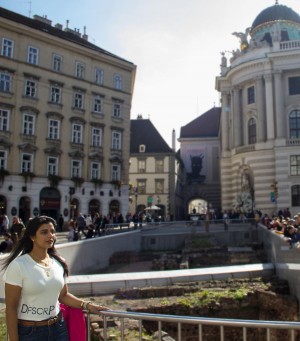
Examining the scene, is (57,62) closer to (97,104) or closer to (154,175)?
(97,104)

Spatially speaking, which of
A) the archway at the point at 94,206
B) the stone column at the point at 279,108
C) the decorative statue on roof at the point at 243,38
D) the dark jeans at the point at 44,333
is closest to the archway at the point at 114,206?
the archway at the point at 94,206

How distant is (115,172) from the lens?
45.1 metres

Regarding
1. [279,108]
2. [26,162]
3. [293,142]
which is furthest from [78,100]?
[293,142]

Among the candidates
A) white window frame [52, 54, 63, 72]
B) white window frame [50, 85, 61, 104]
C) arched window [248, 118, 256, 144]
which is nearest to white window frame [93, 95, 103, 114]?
white window frame [50, 85, 61, 104]

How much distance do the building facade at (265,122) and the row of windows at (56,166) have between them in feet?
46.0

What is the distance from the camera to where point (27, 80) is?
128ft

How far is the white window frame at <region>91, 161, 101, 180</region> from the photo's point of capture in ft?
141

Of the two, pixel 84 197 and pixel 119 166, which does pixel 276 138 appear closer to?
pixel 119 166

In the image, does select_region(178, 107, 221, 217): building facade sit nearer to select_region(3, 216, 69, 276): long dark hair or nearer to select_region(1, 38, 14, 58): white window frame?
select_region(1, 38, 14, 58): white window frame

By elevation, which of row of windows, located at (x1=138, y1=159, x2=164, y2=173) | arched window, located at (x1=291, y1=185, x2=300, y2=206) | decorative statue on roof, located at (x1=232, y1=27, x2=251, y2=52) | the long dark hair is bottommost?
the long dark hair

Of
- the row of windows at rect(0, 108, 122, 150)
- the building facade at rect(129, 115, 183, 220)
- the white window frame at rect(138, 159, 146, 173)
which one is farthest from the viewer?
the white window frame at rect(138, 159, 146, 173)

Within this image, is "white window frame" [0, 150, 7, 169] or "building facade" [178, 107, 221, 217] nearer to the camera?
"white window frame" [0, 150, 7, 169]

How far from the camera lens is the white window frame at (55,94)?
134 ft

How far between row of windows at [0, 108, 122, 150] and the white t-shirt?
1377 inches
